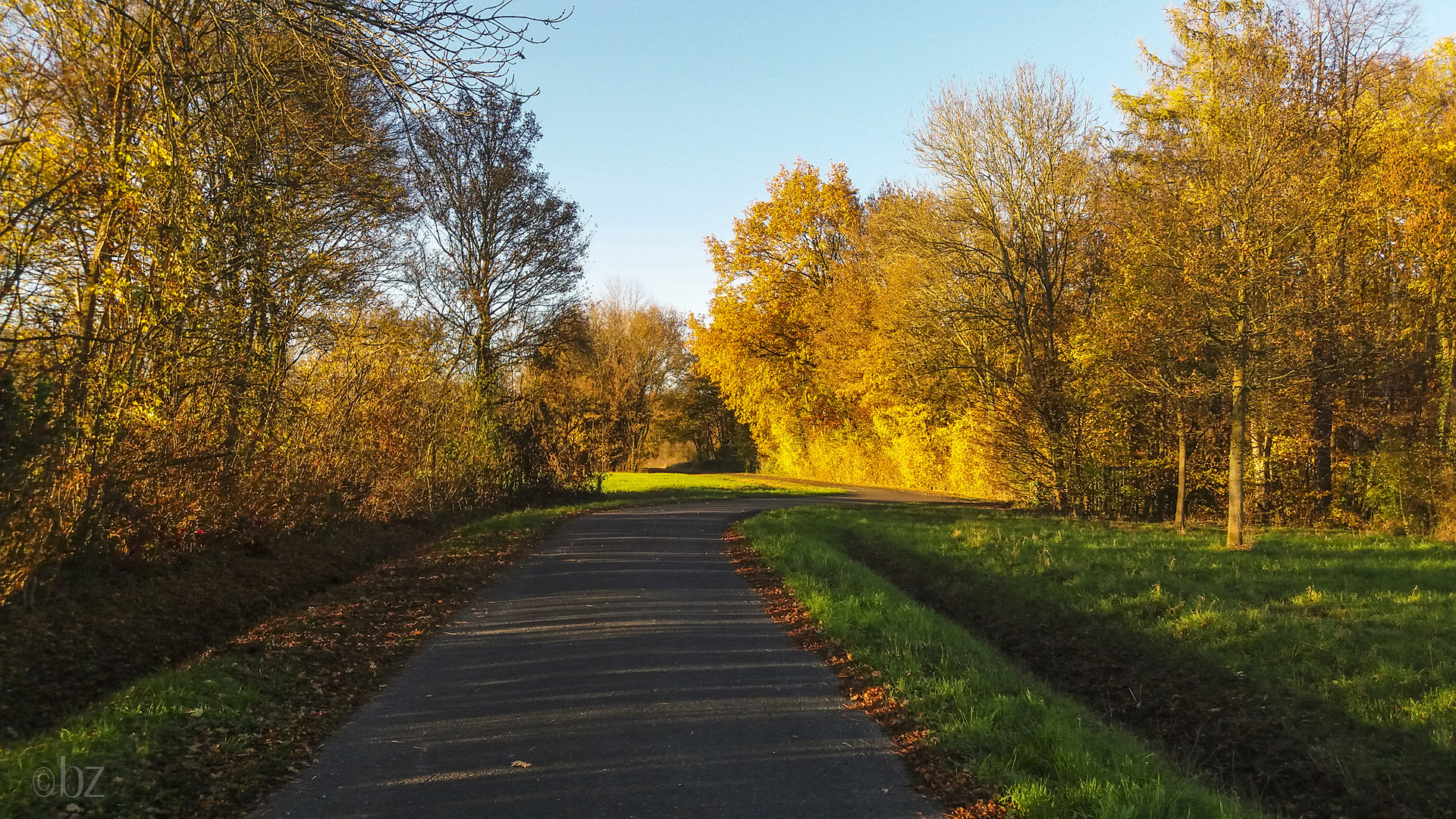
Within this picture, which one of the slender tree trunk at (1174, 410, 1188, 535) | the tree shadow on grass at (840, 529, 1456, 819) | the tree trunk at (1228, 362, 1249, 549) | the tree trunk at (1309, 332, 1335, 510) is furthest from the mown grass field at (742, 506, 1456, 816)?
the tree trunk at (1309, 332, 1335, 510)

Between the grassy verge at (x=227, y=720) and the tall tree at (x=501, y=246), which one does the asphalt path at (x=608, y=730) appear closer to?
the grassy verge at (x=227, y=720)

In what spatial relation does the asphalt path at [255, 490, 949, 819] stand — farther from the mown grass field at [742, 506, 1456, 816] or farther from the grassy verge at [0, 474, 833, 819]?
the mown grass field at [742, 506, 1456, 816]

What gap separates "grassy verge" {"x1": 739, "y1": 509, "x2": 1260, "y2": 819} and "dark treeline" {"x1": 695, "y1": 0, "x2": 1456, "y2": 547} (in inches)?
362

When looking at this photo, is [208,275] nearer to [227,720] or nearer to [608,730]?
[227,720]

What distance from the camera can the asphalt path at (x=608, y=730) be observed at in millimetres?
4480

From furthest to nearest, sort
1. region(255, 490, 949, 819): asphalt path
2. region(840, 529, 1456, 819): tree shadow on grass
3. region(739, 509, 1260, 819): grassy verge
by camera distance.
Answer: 1. region(840, 529, 1456, 819): tree shadow on grass
2. region(739, 509, 1260, 819): grassy verge
3. region(255, 490, 949, 819): asphalt path

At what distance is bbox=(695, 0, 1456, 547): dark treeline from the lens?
1473 cm

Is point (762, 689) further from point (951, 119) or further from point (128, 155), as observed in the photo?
point (951, 119)

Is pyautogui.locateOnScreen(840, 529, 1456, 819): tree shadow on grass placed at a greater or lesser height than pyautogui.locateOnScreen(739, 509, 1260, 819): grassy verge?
lesser

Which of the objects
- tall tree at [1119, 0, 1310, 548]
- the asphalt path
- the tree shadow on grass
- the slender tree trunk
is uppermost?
tall tree at [1119, 0, 1310, 548]

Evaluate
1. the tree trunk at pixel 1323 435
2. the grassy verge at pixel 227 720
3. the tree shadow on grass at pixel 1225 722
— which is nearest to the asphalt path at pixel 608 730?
the grassy verge at pixel 227 720

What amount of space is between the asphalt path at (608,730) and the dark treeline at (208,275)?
365 centimetres

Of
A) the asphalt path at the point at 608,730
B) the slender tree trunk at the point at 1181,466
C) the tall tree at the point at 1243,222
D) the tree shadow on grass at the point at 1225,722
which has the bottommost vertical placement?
the tree shadow on grass at the point at 1225,722

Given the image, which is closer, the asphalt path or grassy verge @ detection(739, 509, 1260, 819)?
the asphalt path
